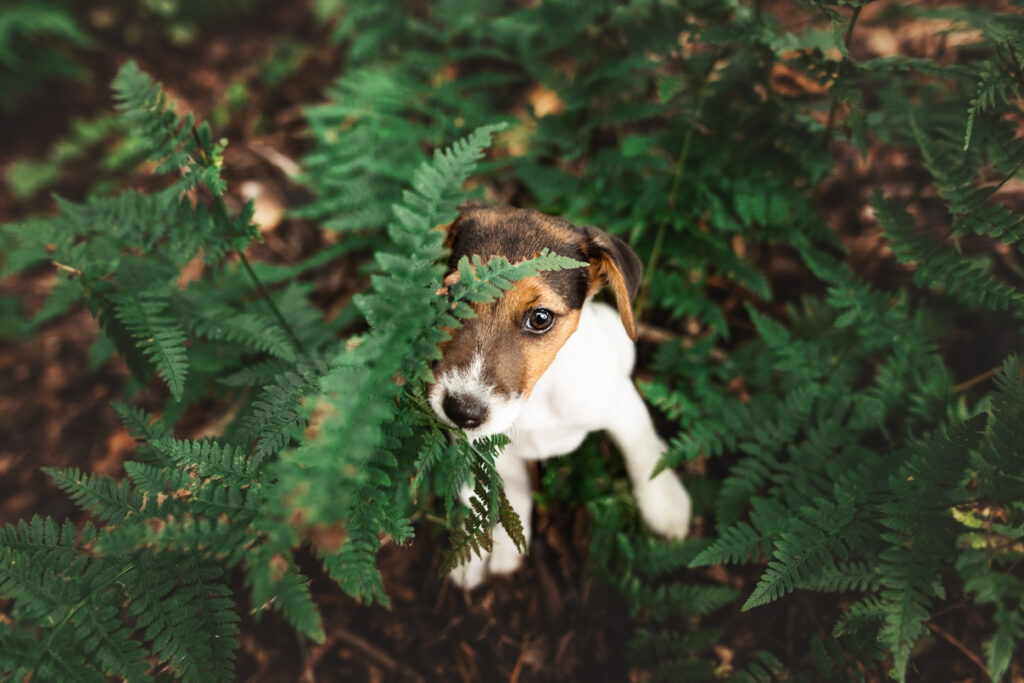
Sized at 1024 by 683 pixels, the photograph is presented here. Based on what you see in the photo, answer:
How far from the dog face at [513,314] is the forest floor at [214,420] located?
1.66m

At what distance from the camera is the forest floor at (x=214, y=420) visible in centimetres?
358

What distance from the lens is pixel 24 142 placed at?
21.6 ft

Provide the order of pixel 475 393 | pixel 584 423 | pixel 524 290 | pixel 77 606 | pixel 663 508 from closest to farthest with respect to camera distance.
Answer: pixel 77 606 → pixel 475 393 → pixel 524 290 → pixel 584 423 → pixel 663 508

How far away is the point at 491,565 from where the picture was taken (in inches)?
153

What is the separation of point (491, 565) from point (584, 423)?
4.34 feet

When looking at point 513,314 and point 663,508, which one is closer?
point 513,314

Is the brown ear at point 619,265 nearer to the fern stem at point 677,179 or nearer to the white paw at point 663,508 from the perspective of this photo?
the fern stem at point 677,179

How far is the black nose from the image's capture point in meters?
2.65

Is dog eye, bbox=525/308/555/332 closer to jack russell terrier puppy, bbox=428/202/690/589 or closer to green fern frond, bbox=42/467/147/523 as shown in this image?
jack russell terrier puppy, bbox=428/202/690/589


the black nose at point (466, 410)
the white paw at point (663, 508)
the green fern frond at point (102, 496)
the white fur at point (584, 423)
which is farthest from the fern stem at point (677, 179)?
the green fern frond at point (102, 496)

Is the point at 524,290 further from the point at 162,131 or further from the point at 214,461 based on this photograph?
the point at 162,131

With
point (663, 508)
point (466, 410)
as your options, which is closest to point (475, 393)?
point (466, 410)

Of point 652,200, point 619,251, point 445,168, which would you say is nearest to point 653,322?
point 652,200

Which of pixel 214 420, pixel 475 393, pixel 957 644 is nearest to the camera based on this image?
pixel 475 393
